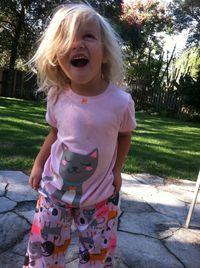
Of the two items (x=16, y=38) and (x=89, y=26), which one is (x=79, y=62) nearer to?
(x=89, y=26)

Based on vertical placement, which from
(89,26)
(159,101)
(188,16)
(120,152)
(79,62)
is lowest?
(159,101)

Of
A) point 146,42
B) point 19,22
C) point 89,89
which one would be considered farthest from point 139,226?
point 146,42

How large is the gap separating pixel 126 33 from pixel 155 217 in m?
18.8

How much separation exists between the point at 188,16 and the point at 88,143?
25151 millimetres

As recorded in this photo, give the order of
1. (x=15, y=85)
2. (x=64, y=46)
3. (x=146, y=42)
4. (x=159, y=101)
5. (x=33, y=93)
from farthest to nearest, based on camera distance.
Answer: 1. (x=146, y=42)
2. (x=15, y=85)
3. (x=159, y=101)
4. (x=33, y=93)
5. (x=64, y=46)

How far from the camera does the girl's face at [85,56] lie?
5.32 feet

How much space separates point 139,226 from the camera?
3062 millimetres

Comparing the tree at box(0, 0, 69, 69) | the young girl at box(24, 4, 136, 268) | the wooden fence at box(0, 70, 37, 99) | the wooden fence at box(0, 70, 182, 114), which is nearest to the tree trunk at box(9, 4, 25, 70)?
the tree at box(0, 0, 69, 69)

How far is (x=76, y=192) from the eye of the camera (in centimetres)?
171

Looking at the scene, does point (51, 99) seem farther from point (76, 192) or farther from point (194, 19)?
point (194, 19)

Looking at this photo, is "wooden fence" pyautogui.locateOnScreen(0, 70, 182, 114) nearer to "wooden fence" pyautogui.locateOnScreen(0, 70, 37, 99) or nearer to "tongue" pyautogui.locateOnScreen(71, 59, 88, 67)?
"wooden fence" pyautogui.locateOnScreen(0, 70, 37, 99)

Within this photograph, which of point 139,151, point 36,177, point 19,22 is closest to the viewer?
point 36,177

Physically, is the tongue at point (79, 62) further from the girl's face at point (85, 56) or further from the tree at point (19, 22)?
the tree at point (19, 22)

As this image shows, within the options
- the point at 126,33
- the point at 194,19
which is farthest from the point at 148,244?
the point at 194,19
